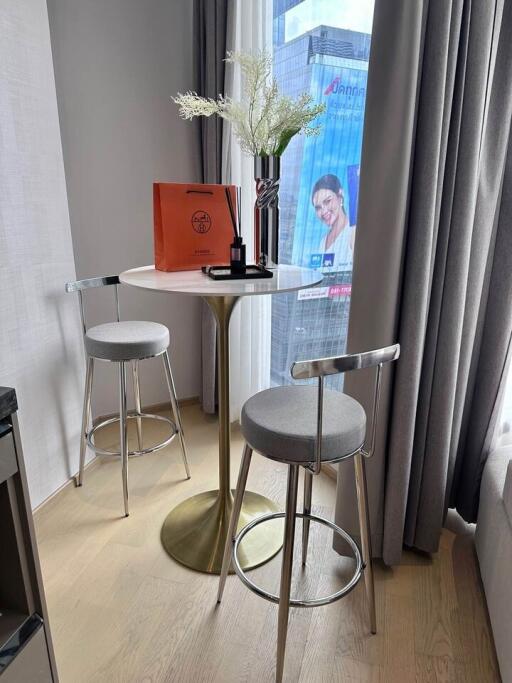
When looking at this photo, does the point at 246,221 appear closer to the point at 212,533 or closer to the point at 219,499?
the point at 219,499

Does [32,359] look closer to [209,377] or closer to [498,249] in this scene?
[209,377]

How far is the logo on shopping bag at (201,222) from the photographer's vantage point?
5.88 ft

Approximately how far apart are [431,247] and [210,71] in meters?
1.65

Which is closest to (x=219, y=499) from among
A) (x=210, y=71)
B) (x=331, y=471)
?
(x=331, y=471)

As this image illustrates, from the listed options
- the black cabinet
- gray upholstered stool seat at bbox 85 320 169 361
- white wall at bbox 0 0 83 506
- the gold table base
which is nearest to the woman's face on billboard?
gray upholstered stool seat at bbox 85 320 169 361

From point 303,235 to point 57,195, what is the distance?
1.10 m

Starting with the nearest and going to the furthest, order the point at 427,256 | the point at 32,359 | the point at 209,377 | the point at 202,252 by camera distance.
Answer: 1. the point at 427,256
2. the point at 202,252
3. the point at 32,359
4. the point at 209,377

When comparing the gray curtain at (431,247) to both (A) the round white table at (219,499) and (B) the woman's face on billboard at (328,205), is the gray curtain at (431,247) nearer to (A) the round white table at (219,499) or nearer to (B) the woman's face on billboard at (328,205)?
(A) the round white table at (219,499)

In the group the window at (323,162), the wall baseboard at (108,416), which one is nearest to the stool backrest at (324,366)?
the window at (323,162)

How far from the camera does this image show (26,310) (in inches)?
76.6

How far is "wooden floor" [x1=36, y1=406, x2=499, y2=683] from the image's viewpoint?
1.43m

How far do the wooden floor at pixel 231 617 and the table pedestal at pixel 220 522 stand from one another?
56 mm

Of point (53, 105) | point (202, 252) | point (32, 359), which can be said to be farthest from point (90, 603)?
point (53, 105)

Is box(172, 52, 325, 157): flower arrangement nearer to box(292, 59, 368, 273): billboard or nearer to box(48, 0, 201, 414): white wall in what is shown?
box(292, 59, 368, 273): billboard
